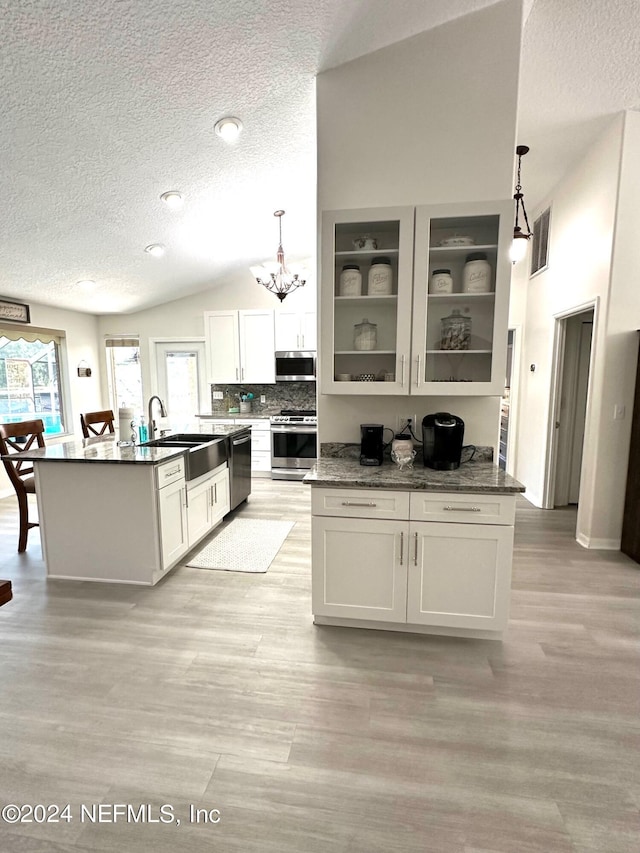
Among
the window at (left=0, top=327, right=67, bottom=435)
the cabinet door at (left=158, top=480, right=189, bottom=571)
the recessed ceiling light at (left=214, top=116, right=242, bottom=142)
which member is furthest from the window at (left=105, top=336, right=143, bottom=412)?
the recessed ceiling light at (left=214, top=116, right=242, bottom=142)

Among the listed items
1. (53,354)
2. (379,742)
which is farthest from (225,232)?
(379,742)

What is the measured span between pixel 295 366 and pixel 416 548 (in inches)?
161

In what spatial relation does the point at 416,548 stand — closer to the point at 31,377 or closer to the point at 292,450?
the point at 292,450

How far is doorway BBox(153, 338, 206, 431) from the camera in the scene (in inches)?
257

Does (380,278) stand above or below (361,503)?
above

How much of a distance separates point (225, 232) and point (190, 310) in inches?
83.8

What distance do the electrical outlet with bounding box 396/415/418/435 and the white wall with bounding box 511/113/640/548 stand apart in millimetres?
1816

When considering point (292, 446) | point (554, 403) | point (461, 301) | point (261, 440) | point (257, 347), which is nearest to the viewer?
point (461, 301)

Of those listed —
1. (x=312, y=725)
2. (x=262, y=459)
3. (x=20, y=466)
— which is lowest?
(x=312, y=725)

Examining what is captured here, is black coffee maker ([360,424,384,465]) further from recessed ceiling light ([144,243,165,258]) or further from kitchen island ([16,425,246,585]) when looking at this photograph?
recessed ceiling light ([144,243,165,258])

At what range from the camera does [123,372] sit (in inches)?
265

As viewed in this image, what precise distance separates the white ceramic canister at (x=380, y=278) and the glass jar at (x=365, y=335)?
178 mm

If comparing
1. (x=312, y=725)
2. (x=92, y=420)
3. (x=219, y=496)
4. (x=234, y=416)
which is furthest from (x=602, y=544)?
(x=92, y=420)

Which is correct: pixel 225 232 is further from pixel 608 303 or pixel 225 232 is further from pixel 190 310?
pixel 608 303
